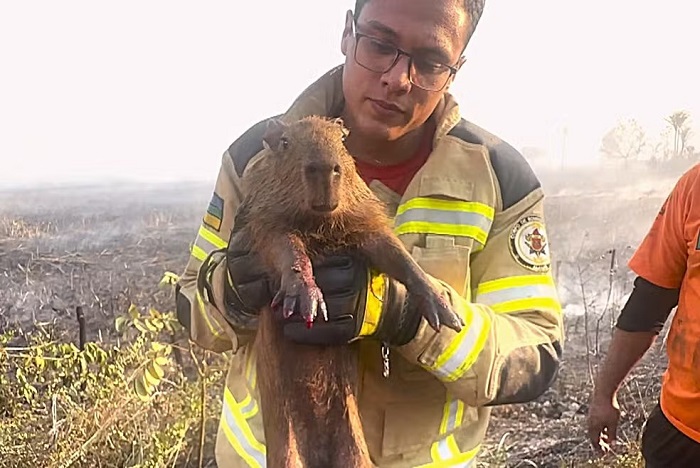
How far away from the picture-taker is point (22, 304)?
349 cm

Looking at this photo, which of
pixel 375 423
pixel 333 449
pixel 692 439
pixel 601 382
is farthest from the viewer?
pixel 601 382

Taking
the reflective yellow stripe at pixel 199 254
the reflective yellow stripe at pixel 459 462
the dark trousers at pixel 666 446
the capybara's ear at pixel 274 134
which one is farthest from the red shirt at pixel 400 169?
the dark trousers at pixel 666 446

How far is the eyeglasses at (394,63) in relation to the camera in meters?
1.65

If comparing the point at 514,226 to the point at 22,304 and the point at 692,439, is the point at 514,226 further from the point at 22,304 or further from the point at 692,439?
the point at 22,304

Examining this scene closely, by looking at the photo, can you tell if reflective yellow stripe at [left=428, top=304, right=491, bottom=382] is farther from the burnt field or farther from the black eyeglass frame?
the burnt field

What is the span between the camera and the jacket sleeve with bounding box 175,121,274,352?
1787 mm

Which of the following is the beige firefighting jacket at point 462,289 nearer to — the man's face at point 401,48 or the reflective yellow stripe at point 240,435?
the reflective yellow stripe at point 240,435

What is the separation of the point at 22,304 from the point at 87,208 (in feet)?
1.96

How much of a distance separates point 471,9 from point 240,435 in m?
1.23

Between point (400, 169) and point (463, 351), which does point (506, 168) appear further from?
point (463, 351)

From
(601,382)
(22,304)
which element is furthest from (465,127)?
(22,304)

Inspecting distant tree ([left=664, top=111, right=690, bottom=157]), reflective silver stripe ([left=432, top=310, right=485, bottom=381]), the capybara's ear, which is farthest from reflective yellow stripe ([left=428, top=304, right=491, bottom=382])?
distant tree ([left=664, top=111, right=690, bottom=157])

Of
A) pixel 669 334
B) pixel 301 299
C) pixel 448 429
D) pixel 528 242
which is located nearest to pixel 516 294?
pixel 528 242

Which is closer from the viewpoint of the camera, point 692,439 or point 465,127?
point 465,127
